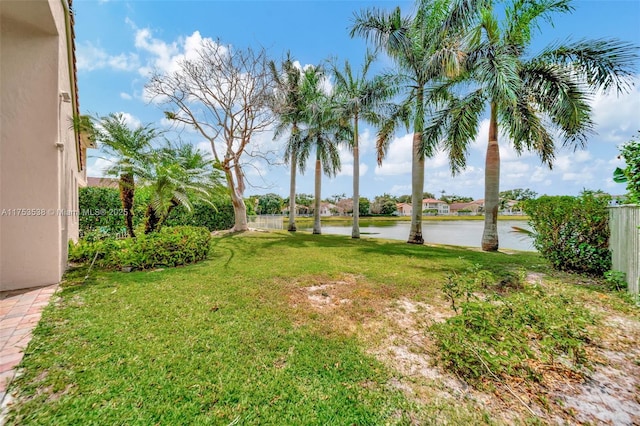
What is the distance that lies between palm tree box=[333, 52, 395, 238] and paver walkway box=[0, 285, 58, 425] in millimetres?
11447

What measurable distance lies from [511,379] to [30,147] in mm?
7754

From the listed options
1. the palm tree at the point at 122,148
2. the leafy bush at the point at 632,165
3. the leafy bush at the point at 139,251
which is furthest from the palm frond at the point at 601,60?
the palm tree at the point at 122,148

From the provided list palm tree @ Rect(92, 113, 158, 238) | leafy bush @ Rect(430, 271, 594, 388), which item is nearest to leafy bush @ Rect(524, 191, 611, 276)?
leafy bush @ Rect(430, 271, 594, 388)

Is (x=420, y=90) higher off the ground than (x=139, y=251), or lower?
higher

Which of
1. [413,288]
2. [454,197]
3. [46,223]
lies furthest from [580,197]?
[454,197]

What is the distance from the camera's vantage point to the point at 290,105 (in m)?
15.1

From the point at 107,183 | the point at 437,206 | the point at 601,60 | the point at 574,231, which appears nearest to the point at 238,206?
the point at 107,183

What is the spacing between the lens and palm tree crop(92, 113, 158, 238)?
6.72 meters

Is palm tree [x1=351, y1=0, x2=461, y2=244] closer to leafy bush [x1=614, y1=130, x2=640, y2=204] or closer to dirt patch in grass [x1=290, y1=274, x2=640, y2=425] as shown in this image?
leafy bush [x1=614, y1=130, x2=640, y2=204]

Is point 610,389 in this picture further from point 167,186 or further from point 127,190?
point 127,190

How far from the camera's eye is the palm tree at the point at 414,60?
31.6 ft

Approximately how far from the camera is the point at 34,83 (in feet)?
14.1

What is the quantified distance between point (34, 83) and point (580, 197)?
1139cm

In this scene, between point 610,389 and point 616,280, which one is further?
point 616,280
